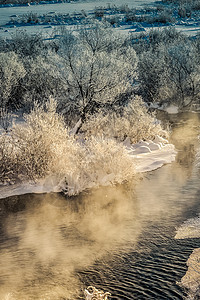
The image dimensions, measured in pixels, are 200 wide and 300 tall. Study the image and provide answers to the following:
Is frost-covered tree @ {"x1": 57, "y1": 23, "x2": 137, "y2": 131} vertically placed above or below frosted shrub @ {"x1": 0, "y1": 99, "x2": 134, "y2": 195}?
above

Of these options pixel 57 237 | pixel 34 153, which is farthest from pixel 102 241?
pixel 34 153

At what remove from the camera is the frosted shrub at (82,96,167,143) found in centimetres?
1627

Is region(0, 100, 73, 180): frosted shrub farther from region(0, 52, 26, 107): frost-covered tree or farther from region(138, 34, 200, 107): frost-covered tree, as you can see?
region(138, 34, 200, 107): frost-covered tree

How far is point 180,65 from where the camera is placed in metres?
22.1

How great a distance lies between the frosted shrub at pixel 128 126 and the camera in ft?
53.4

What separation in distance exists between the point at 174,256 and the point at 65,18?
134 feet

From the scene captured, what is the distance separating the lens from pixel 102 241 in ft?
28.6

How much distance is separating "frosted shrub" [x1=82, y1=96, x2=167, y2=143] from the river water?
3455 millimetres

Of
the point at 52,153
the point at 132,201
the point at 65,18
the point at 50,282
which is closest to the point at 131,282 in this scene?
the point at 50,282

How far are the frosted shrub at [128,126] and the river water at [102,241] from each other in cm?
345

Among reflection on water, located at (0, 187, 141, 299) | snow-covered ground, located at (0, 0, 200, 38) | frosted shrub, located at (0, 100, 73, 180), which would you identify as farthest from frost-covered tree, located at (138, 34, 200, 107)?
reflection on water, located at (0, 187, 141, 299)

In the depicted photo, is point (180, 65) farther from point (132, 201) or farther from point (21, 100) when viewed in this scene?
point (132, 201)

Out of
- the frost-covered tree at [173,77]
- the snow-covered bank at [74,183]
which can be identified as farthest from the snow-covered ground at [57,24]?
the snow-covered bank at [74,183]

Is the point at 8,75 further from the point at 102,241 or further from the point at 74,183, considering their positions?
the point at 102,241
